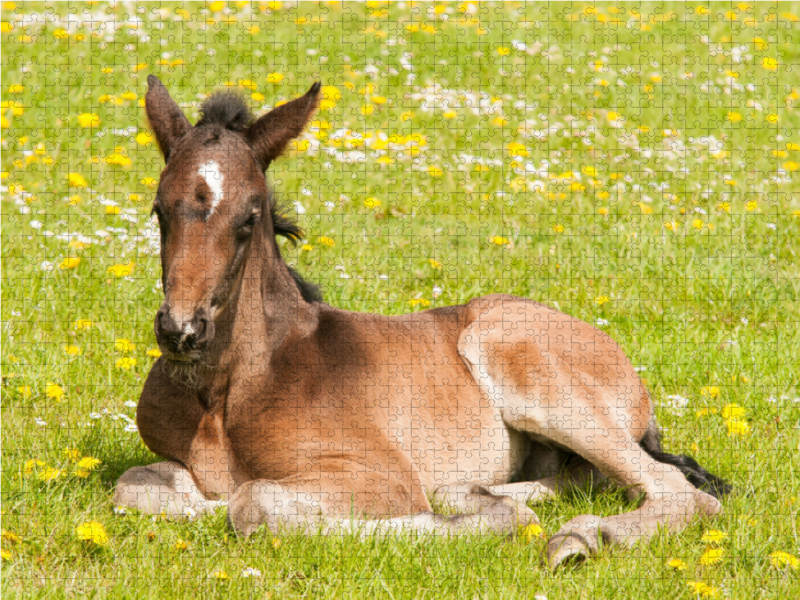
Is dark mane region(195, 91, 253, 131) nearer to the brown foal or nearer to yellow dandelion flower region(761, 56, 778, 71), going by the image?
the brown foal

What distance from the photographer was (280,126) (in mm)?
4656

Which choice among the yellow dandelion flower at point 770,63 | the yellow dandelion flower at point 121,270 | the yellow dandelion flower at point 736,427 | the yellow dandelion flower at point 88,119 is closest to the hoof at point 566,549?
the yellow dandelion flower at point 736,427

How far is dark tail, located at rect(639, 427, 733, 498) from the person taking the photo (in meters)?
5.21

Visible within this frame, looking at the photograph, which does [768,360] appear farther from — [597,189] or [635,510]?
[597,189]

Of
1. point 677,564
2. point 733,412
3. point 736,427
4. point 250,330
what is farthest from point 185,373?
point 733,412

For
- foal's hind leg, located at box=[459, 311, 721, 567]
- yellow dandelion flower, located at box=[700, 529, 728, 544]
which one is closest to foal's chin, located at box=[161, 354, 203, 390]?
foal's hind leg, located at box=[459, 311, 721, 567]

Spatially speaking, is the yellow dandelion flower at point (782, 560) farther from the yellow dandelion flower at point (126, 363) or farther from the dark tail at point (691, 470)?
the yellow dandelion flower at point (126, 363)

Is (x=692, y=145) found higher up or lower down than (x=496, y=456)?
higher up

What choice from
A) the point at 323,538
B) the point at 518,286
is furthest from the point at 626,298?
the point at 323,538

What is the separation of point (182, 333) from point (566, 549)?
2.05m

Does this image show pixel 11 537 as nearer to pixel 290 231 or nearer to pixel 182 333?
pixel 182 333

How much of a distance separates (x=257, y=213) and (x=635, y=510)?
255 cm

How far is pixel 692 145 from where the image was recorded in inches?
416
